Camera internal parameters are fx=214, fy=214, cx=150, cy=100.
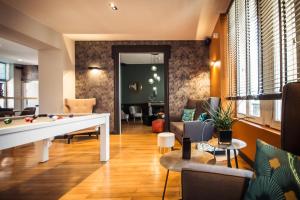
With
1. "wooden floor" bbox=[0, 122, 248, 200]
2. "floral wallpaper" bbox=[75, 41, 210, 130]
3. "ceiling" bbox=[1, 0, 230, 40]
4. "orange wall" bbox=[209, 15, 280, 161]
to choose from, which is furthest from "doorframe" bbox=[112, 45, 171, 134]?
"wooden floor" bbox=[0, 122, 248, 200]

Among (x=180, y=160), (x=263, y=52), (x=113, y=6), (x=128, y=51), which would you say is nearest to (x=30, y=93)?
(x=128, y=51)

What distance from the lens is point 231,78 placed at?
12.9 ft

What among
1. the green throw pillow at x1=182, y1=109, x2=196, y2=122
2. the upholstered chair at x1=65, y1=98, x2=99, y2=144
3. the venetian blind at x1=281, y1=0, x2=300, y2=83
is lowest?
the green throw pillow at x1=182, y1=109, x2=196, y2=122

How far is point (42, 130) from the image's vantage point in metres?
1.88

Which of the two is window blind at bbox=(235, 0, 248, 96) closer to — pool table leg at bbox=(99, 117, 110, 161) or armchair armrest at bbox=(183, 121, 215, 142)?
armchair armrest at bbox=(183, 121, 215, 142)

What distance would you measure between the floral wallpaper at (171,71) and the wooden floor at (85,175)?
2069 mm

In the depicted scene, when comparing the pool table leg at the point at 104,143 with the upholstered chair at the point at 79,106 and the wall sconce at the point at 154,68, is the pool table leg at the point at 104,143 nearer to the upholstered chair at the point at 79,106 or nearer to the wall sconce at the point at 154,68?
the upholstered chair at the point at 79,106

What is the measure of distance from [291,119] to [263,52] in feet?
5.76

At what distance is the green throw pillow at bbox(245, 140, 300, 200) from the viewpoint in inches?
34.0

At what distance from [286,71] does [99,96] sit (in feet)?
16.1

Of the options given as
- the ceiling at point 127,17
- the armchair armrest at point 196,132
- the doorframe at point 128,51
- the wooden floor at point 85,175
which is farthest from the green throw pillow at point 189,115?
the ceiling at point 127,17

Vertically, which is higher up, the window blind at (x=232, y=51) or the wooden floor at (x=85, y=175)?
the window blind at (x=232, y=51)

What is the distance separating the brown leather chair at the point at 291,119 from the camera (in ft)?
3.39

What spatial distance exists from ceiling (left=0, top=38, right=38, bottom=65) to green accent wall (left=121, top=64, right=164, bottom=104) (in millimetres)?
3947
